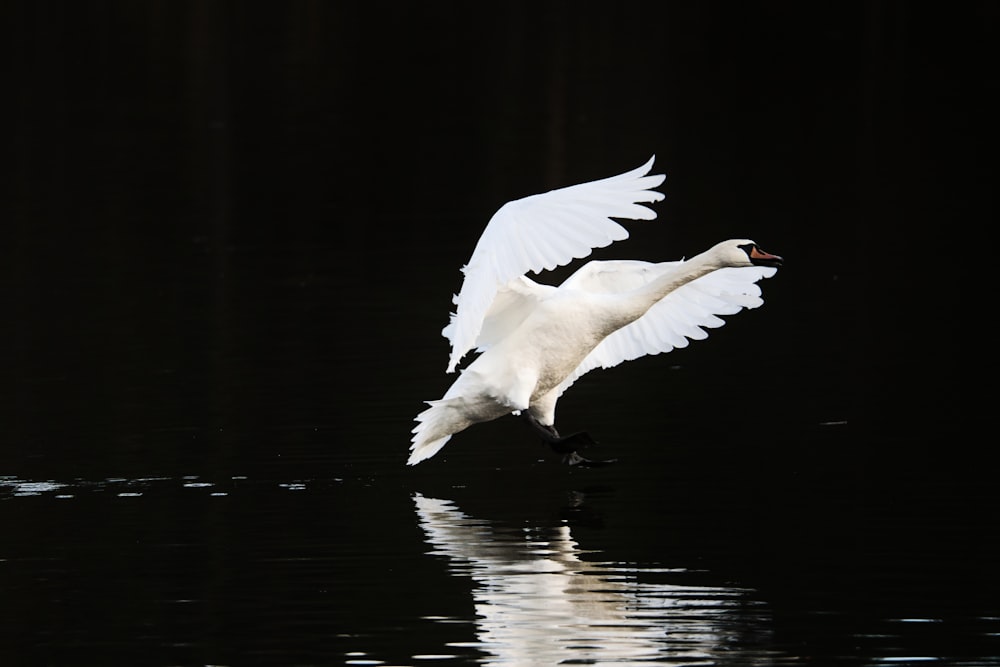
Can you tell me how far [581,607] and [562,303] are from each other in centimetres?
330

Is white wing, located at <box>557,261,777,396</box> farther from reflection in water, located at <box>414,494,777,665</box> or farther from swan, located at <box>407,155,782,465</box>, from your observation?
reflection in water, located at <box>414,494,777,665</box>

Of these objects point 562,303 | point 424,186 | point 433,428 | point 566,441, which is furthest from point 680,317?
point 424,186

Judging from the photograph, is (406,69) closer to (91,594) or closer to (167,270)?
Result: (167,270)

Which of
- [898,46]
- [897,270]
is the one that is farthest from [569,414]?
[898,46]

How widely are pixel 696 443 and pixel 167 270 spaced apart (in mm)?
10161

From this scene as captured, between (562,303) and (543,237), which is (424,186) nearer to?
(562,303)

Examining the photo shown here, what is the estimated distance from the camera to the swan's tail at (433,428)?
1192 cm

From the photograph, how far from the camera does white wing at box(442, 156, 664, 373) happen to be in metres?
11.5

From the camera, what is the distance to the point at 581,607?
31.0 feet

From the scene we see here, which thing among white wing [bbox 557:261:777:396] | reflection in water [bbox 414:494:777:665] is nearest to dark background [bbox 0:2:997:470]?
white wing [bbox 557:261:777:396]

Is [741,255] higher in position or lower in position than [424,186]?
lower

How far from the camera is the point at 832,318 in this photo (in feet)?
57.1

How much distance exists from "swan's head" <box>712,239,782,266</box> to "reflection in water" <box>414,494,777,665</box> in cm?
234

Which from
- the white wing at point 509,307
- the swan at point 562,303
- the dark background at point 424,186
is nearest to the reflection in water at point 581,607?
the swan at point 562,303
